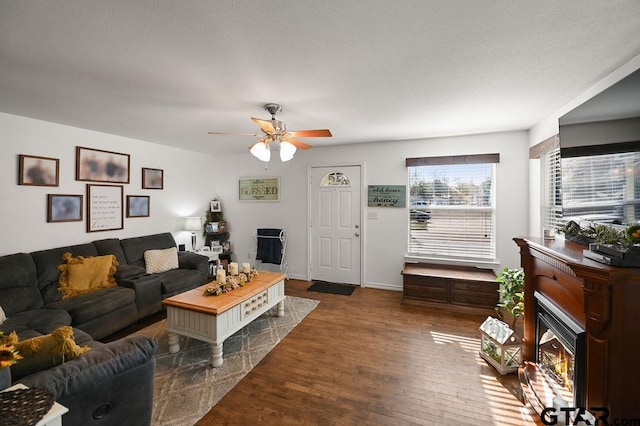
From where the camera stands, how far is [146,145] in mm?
4168

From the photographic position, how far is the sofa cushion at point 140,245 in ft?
11.9

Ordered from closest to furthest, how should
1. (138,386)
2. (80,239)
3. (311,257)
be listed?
(138,386) < (80,239) < (311,257)

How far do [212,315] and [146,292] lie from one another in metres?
1.41

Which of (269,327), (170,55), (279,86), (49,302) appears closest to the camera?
(170,55)

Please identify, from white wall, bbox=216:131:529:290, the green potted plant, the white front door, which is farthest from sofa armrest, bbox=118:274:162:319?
the green potted plant

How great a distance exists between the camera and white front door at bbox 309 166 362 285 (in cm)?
451

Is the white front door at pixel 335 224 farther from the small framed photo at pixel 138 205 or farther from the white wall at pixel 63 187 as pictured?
the small framed photo at pixel 138 205

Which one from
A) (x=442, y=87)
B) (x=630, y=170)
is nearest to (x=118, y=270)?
(x=442, y=87)

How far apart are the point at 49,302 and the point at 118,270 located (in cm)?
64

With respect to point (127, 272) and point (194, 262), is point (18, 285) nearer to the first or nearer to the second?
point (127, 272)

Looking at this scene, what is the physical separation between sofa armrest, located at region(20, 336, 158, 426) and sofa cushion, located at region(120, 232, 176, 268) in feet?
8.70

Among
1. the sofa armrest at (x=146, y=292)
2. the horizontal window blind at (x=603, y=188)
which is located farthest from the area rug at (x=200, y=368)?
the horizontal window blind at (x=603, y=188)

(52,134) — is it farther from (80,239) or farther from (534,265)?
(534,265)

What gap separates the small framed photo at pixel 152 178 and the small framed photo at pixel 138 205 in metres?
0.19
